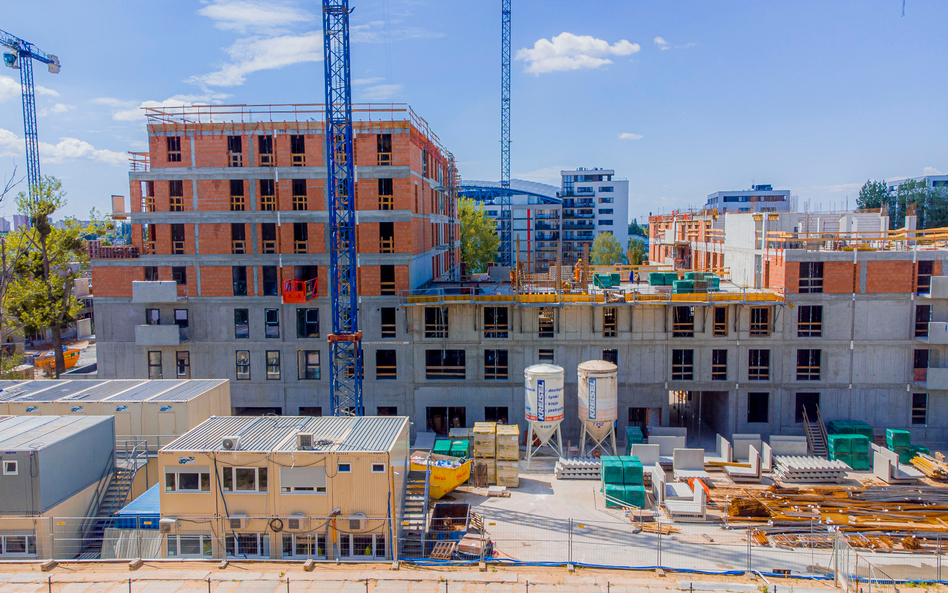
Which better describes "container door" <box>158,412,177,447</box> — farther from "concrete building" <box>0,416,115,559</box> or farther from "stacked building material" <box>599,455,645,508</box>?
"stacked building material" <box>599,455,645,508</box>

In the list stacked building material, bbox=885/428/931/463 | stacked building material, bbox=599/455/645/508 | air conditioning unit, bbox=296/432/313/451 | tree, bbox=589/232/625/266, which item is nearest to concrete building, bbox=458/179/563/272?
tree, bbox=589/232/625/266

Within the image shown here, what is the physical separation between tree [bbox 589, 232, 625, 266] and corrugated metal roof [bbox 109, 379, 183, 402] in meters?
75.5

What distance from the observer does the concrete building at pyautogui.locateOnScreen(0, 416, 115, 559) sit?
2223 centimetres

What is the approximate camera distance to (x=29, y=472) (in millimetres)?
22219

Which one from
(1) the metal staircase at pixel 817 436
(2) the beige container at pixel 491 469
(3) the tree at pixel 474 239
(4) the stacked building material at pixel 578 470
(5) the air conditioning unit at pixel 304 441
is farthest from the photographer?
(3) the tree at pixel 474 239

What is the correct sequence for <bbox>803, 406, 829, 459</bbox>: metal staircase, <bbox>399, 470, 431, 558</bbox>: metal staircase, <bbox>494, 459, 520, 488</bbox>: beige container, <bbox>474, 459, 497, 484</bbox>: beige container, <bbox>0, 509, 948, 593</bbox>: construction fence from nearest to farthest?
<bbox>0, 509, 948, 593</bbox>: construction fence, <bbox>399, 470, 431, 558</bbox>: metal staircase, <bbox>494, 459, 520, 488</bbox>: beige container, <bbox>474, 459, 497, 484</bbox>: beige container, <bbox>803, 406, 829, 459</bbox>: metal staircase

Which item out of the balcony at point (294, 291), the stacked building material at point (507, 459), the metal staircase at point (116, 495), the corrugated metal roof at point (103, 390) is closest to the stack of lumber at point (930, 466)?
the stacked building material at point (507, 459)

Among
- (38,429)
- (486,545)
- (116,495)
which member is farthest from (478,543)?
(38,429)

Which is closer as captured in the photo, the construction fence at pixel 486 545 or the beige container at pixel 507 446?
the construction fence at pixel 486 545

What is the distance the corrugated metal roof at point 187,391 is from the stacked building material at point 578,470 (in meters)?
18.7

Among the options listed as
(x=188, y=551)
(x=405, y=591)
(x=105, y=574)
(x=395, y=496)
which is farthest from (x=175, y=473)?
→ (x=405, y=591)

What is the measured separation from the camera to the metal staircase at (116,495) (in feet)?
79.2

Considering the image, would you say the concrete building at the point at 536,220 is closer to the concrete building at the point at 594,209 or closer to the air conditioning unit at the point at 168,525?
the concrete building at the point at 594,209

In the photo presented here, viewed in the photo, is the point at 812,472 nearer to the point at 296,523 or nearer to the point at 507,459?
the point at 507,459
